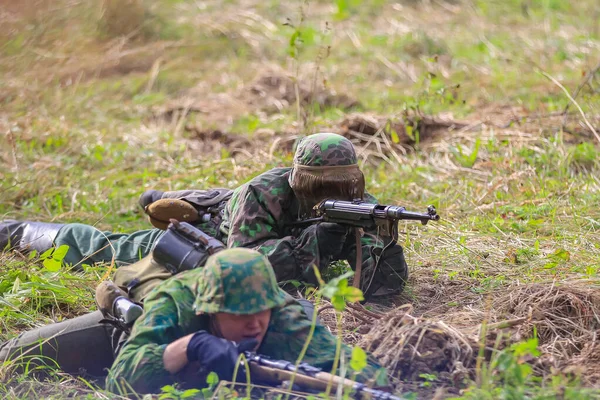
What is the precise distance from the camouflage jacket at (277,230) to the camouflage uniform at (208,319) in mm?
1079

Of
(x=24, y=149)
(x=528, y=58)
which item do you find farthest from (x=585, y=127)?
(x=24, y=149)

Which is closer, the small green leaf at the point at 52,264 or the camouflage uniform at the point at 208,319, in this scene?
the camouflage uniform at the point at 208,319

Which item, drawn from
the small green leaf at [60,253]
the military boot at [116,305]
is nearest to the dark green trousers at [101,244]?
the small green leaf at [60,253]

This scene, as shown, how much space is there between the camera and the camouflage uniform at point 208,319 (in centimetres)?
324

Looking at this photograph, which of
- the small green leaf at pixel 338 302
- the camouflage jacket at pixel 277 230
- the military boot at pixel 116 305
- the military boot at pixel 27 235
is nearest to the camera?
the small green leaf at pixel 338 302

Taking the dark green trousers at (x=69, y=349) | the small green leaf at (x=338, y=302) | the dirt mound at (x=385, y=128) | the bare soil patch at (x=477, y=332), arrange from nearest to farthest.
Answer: the small green leaf at (x=338, y=302) < the bare soil patch at (x=477, y=332) < the dark green trousers at (x=69, y=349) < the dirt mound at (x=385, y=128)

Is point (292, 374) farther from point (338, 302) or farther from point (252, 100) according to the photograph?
point (252, 100)

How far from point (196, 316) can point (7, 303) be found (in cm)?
169

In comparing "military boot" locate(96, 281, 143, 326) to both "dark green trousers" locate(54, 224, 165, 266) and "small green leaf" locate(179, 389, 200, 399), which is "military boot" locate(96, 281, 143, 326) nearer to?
"small green leaf" locate(179, 389, 200, 399)

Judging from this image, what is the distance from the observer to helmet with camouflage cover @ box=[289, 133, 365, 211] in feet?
15.0

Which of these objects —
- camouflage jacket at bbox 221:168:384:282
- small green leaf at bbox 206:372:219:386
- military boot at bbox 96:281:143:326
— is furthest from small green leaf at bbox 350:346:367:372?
camouflage jacket at bbox 221:168:384:282

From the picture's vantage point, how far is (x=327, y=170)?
4.58 meters

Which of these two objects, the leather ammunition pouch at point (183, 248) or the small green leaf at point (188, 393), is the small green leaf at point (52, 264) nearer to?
the leather ammunition pouch at point (183, 248)

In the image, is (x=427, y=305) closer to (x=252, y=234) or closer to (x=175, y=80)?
(x=252, y=234)
